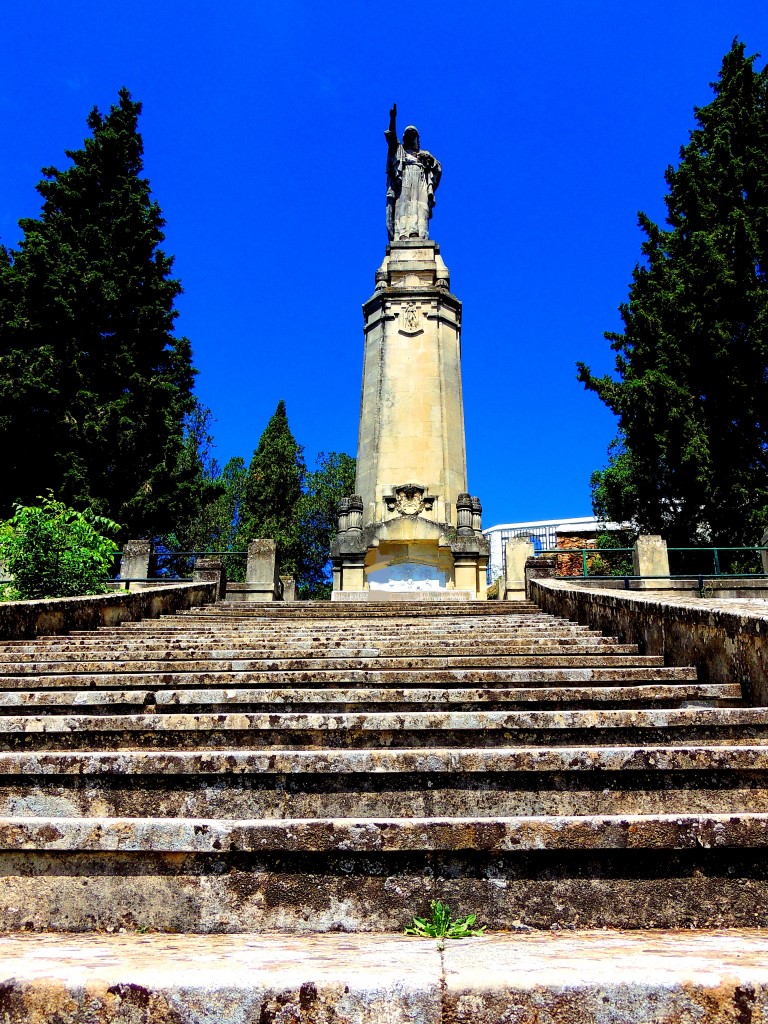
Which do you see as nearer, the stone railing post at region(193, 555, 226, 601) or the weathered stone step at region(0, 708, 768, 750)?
the weathered stone step at region(0, 708, 768, 750)

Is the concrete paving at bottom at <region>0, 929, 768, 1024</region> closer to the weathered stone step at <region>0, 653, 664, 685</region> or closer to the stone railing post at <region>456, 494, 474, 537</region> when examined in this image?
the weathered stone step at <region>0, 653, 664, 685</region>

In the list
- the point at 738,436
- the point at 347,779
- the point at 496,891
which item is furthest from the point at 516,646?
the point at 738,436

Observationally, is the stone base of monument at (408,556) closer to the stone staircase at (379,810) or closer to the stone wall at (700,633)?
the stone wall at (700,633)

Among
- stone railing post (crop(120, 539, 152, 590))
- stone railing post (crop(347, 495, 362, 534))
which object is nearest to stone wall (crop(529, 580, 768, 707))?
stone railing post (crop(120, 539, 152, 590))

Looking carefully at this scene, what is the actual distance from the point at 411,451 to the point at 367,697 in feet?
43.4

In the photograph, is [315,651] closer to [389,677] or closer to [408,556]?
[389,677]

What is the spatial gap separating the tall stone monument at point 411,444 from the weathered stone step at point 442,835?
12.7 meters

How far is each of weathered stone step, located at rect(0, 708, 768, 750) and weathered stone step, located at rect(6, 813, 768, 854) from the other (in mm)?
985

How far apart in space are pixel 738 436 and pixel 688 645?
611 inches

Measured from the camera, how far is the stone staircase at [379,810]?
7.98 feet

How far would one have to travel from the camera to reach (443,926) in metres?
2.30

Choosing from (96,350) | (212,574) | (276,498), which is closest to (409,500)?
(212,574)

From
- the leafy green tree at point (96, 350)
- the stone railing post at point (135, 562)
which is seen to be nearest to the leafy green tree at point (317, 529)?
the leafy green tree at point (96, 350)

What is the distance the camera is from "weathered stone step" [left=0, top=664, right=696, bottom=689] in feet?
15.5
